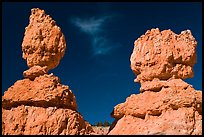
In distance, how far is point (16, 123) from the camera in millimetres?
21234

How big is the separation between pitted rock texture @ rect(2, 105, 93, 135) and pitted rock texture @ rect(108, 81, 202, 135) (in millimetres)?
2486

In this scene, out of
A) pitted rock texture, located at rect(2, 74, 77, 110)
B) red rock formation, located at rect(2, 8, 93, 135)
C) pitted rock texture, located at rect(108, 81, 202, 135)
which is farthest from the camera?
pitted rock texture, located at rect(2, 74, 77, 110)

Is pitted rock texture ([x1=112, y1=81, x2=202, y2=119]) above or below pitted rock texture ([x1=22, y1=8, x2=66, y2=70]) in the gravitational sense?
below

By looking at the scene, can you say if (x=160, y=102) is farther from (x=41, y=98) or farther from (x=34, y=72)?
(x=34, y=72)

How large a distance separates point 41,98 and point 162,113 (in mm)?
6285

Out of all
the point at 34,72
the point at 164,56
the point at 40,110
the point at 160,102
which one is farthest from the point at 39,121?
the point at 164,56

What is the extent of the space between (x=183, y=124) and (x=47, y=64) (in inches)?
323

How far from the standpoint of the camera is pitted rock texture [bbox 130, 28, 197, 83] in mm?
23359

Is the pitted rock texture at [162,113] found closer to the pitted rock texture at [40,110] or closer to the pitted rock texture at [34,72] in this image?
the pitted rock texture at [40,110]

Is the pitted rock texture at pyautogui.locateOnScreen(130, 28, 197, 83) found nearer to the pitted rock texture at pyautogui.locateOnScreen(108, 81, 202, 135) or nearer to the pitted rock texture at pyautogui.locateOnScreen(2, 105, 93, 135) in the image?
the pitted rock texture at pyautogui.locateOnScreen(108, 81, 202, 135)

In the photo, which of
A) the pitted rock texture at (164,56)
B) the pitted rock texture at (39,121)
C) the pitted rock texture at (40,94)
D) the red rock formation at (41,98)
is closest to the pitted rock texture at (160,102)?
the pitted rock texture at (164,56)

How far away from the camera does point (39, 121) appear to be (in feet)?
69.4

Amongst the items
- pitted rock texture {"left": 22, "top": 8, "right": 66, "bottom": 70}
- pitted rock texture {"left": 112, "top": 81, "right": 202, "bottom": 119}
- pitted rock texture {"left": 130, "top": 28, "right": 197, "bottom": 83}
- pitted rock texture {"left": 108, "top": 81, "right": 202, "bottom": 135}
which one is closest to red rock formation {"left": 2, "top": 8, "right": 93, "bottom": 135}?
pitted rock texture {"left": 22, "top": 8, "right": 66, "bottom": 70}

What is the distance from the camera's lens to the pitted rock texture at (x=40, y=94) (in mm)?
21688
